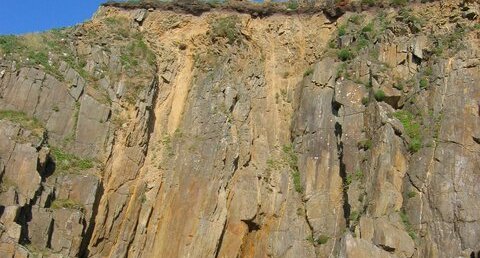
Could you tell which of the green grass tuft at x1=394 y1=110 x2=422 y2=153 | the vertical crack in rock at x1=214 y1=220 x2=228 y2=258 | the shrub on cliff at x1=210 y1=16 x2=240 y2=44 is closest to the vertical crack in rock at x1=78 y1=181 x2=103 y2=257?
the vertical crack in rock at x1=214 y1=220 x2=228 y2=258

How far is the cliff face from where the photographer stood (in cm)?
2514

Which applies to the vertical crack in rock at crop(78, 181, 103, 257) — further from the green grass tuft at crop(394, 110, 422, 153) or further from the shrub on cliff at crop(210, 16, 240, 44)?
the green grass tuft at crop(394, 110, 422, 153)

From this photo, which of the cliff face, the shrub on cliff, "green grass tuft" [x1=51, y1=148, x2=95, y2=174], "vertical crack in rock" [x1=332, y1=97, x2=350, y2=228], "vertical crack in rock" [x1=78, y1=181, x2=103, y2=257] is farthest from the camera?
the shrub on cliff

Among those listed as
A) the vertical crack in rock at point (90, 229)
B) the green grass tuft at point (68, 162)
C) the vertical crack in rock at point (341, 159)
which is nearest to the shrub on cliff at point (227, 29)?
the vertical crack in rock at point (341, 159)

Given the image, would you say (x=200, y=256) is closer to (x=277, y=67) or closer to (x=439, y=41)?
(x=277, y=67)

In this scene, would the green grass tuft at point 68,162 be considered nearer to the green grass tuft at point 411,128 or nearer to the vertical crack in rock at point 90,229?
the vertical crack in rock at point 90,229

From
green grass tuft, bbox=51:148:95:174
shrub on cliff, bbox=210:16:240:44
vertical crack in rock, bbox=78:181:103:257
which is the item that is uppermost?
shrub on cliff, bbox=210:16:240:44

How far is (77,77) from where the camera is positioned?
3014 centimetres

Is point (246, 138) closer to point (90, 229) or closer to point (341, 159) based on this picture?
point (341, 159)

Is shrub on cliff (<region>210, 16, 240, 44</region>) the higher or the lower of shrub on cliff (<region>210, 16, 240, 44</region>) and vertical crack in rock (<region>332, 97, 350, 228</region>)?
the higher

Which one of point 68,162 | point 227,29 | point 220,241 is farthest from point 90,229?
point 227,29

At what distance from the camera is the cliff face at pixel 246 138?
25.1m

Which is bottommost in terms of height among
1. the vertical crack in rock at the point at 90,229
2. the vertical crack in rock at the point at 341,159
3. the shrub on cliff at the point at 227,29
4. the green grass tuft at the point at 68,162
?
the vertical crack in rock at the point at 90,229

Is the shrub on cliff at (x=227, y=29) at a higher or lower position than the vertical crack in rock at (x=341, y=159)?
higher
